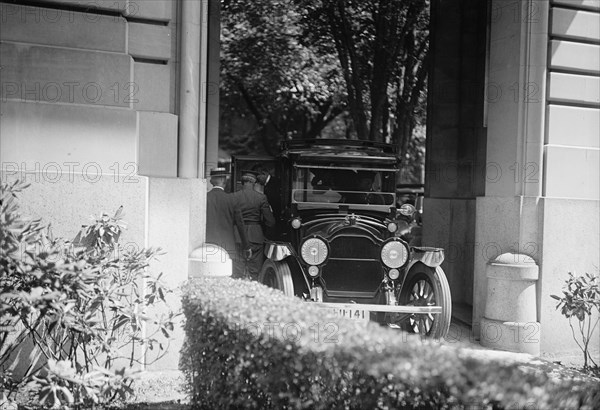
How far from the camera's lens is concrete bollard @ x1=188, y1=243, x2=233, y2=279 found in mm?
7793

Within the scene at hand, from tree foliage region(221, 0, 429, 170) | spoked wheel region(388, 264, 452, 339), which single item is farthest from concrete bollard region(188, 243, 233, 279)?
tree foliage region(221, 0, 429, 170)

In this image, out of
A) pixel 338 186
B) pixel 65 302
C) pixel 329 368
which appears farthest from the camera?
pixel 338 186

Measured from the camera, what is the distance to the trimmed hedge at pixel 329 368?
12.6 feet

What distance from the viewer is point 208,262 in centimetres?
784

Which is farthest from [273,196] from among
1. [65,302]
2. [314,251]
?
[65,302]

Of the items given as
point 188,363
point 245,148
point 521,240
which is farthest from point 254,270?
point 245,148

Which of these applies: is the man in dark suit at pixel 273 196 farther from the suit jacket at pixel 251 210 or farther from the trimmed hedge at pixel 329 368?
the trimmed hedge at pixel 329 368

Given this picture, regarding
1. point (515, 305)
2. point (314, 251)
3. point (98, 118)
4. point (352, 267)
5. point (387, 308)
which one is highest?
point (98, 118)

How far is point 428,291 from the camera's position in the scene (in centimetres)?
866

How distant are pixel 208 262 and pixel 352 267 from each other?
193 cm

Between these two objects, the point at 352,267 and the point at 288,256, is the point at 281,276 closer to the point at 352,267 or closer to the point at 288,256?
the point at 288,256

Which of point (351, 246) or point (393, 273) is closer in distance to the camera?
point (393, 273)

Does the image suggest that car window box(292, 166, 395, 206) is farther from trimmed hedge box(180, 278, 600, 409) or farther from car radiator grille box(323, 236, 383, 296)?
trimmed hedge box(180, 278, 600, 409)

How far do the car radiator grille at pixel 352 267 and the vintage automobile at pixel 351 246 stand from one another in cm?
1
